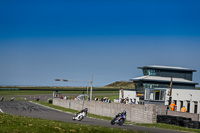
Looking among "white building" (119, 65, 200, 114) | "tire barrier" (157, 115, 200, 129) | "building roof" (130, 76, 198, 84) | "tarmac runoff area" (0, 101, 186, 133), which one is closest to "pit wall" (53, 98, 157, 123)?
"tire barrier" (157, 115, 200, 129)

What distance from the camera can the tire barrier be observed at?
95.5 ft

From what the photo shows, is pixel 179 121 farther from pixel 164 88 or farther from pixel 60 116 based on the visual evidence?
pixel 164 88

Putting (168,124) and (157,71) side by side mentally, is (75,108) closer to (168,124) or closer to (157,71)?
(157,71)

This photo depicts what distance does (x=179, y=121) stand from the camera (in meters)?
30.9

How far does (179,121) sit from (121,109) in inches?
559

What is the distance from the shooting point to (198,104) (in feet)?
169

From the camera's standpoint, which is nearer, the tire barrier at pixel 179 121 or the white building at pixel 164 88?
the tire barrier at pixel 179 121

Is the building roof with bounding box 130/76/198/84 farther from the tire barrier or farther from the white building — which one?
the tire barrier

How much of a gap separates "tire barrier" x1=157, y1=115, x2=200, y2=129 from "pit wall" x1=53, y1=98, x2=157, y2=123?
1.24 metres

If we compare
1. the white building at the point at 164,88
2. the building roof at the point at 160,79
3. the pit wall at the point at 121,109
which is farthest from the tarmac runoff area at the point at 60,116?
the building roof at the point at 160,79

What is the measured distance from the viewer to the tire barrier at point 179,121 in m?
29.1

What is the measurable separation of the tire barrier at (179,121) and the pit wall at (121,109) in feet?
4.07

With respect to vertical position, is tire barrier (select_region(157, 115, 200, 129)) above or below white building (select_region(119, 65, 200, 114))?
below

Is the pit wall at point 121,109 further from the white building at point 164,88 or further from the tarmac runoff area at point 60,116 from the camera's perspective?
the white building at point 164,88
